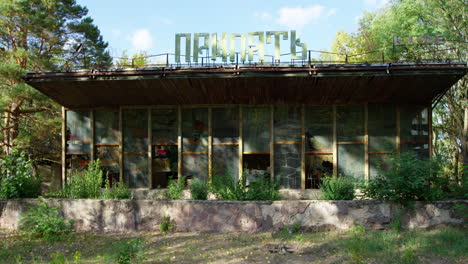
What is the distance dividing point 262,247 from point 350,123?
6.86 m

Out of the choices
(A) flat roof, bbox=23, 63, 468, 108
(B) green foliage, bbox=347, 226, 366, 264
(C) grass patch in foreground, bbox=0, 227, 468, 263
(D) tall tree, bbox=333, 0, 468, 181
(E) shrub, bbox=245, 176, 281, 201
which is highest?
(D) tall tree, bbox=333, 0, 468, 181

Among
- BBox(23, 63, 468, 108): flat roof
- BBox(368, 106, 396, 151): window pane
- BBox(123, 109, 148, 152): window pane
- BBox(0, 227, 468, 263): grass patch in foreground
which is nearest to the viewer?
BBox(0, 227, 468, 263): grass patch in foreground

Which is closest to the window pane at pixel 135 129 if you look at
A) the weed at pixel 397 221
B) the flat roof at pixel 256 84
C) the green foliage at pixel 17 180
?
the flat roof at pixel 256 84

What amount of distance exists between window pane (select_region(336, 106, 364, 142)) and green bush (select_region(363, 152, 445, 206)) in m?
3.72

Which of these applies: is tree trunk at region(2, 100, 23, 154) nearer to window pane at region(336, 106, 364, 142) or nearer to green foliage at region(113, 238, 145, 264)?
green foliage at region(113, 238, 145, 264)

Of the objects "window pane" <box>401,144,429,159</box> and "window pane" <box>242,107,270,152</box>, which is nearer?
"window pane" <box>401,144,429,159</box>

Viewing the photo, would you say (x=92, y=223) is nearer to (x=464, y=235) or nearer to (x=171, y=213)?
(x=171, y=213)

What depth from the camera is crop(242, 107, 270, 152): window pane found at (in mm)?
12039

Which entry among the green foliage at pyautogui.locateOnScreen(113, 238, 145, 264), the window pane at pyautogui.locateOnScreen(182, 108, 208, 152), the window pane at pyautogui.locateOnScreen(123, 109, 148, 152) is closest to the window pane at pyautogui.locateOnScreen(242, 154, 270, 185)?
the window pane at pyautogui.locateOnScreen(182, 108, 208, 152)

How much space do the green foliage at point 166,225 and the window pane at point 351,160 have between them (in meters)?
6.60

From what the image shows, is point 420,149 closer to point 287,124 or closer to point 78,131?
point 287,124

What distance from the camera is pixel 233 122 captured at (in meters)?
12.2

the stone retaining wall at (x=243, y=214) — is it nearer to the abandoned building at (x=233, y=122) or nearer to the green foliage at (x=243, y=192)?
the green foliage at (x=243, y=192)

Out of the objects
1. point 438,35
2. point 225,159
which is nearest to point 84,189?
point 225,159
